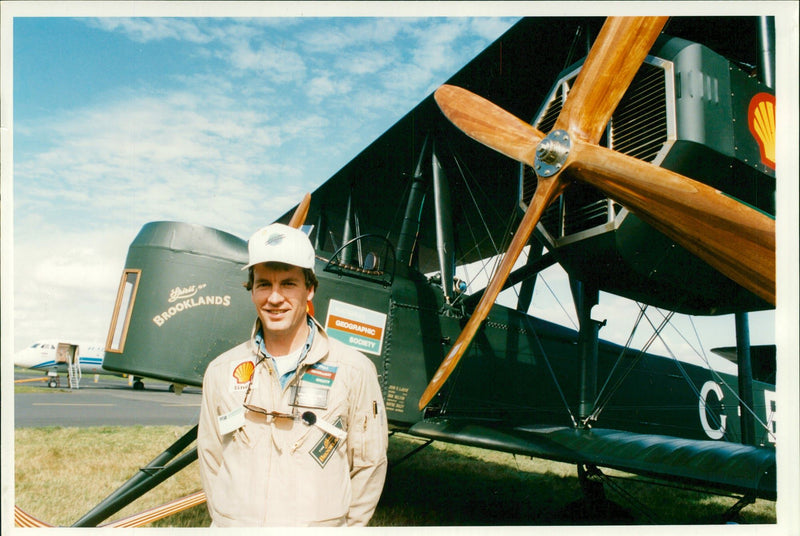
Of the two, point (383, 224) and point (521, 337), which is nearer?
point (521, 337)

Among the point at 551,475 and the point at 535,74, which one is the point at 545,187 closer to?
the point at 535,74

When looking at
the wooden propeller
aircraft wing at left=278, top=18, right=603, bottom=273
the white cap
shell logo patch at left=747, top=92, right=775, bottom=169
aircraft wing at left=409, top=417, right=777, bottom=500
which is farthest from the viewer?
aircraft wing at left=278, top=18, right=603, bottom=273

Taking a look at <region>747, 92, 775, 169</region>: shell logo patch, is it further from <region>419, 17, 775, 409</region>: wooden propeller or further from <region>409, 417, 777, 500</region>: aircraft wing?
<region>409, 417, 777, 500</region>: aircraft wing

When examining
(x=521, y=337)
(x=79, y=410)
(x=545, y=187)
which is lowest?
(x=79, y=410)

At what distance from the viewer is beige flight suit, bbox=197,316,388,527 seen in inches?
62.7

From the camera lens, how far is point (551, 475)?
7.59m

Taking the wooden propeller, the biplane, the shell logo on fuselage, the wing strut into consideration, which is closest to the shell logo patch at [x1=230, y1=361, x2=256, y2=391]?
the wing strut

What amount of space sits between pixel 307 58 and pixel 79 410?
41.4 feet

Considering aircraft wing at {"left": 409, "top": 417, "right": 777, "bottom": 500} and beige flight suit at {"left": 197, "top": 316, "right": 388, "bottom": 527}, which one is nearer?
beige flight suit at {"left": 197, "top": 316, "right": 388, "bottom": 527}

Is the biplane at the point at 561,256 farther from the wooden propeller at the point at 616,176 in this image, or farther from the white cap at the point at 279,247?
the white cap at the point at 279,247

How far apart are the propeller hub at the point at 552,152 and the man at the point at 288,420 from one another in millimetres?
1900

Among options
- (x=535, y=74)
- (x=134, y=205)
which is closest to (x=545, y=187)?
(x=535, y=74)

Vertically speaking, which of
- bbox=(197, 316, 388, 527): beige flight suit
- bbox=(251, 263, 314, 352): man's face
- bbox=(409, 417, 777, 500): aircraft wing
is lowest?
bbox=(409, 417, 777, 500): aircraft wing

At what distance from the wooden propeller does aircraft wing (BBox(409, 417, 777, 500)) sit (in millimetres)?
1021
